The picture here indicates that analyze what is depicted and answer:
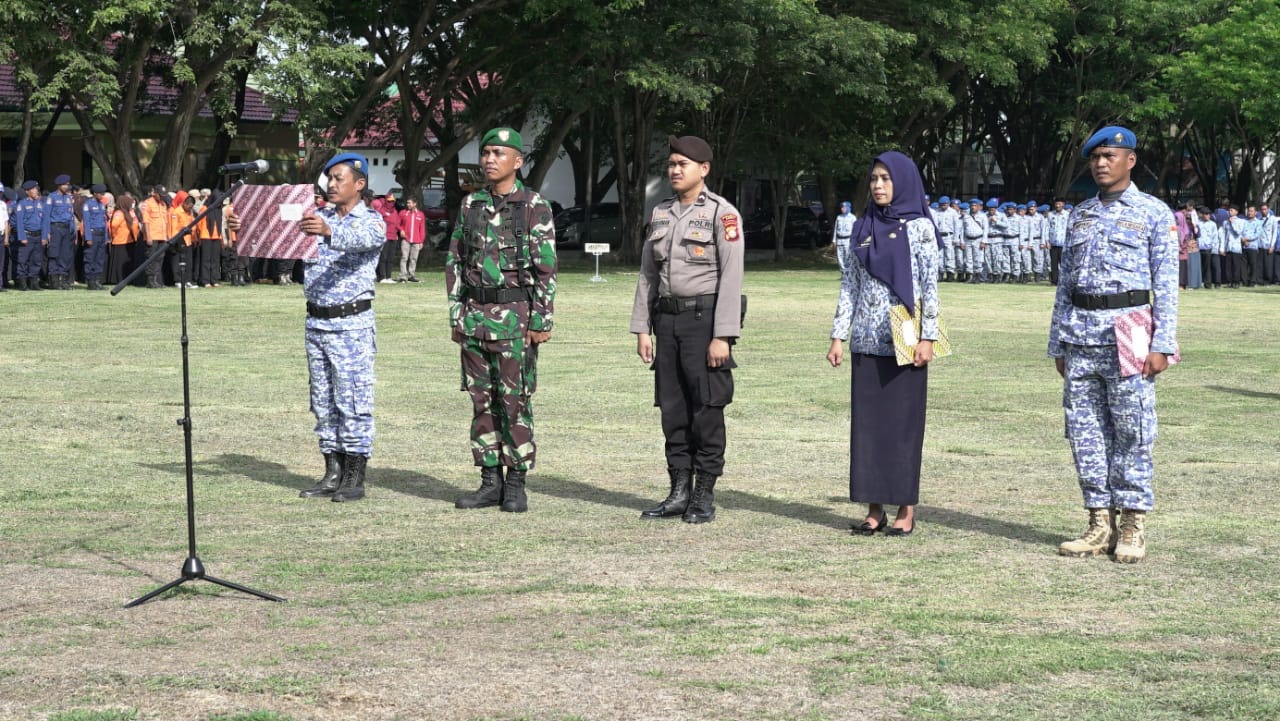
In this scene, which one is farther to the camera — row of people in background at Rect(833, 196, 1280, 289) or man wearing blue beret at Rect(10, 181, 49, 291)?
row of people in background at Rect(833, 196, 1280, 289)

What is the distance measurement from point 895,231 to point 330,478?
3.44 metres

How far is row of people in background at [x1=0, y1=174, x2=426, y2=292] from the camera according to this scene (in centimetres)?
2852

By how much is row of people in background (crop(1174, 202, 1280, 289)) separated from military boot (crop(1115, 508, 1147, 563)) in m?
31.4

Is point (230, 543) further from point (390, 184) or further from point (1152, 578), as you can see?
point (390, 184)

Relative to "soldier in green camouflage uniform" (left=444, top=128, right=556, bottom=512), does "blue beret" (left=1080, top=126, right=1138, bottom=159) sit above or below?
above

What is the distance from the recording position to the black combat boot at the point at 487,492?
924cm

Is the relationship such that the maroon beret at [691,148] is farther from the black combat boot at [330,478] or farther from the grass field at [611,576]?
the black combat boot at [330,478]

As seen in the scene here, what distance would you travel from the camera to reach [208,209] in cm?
699

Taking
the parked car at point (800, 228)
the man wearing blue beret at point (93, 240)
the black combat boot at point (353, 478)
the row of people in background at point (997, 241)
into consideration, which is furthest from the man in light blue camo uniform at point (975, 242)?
the black combat boot at point (353, 478)

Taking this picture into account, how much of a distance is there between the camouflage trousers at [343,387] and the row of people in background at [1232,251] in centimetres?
3119

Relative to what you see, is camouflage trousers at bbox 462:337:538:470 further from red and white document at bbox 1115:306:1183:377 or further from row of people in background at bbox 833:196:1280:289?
row of people in background at bbox 833:196:1280:289

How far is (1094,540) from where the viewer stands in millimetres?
7980

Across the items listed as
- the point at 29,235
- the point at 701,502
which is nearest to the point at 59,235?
the point at 29,235

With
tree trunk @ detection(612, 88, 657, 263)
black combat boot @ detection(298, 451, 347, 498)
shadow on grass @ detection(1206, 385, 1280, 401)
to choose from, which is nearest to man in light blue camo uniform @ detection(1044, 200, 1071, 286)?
tree trunk @ detection(612, 88, 657, 263)
